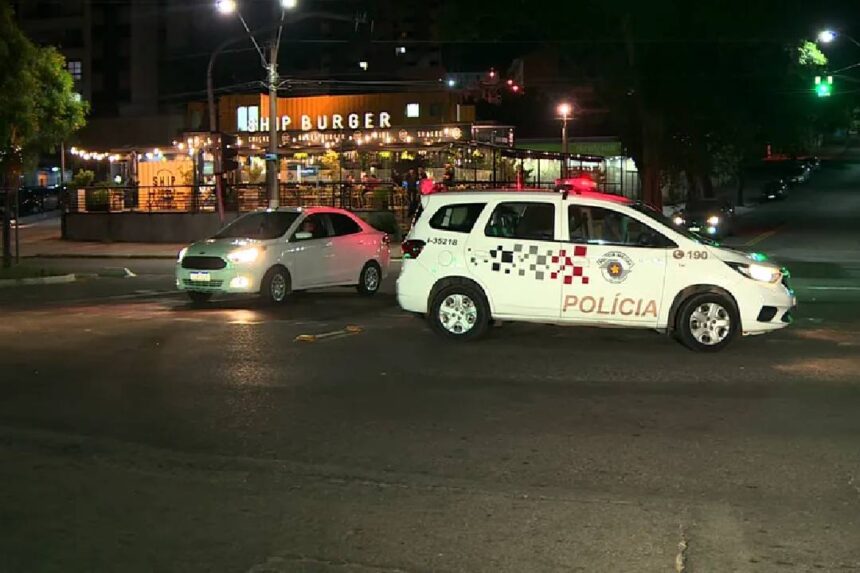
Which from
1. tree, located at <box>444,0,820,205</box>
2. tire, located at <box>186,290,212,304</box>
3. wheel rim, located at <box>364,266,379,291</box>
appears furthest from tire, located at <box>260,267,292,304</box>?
tree, located at <box>444,0,820,205</box>

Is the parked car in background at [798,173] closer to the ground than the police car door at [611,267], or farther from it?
farther from it

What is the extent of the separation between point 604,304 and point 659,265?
75 cm

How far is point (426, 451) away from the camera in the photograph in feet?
22.4

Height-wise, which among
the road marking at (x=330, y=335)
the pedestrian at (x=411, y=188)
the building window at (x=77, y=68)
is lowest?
the road marking at (x=330, y=335)

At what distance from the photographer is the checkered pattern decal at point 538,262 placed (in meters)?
10.9

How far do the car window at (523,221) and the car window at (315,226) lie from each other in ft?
18.2

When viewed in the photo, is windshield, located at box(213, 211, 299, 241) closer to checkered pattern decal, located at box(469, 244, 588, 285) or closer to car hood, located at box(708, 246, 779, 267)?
checkered pattern decal, located at box(469, 244, 588, 285)

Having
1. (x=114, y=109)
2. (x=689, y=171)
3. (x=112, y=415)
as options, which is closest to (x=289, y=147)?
(x=689, y=171)

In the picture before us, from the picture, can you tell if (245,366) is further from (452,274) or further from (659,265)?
(659,265)

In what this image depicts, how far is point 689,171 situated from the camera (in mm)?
53312

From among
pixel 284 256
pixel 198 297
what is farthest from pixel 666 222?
pixel 198 297

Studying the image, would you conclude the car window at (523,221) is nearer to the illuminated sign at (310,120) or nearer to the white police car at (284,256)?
the white police car at (284,256)

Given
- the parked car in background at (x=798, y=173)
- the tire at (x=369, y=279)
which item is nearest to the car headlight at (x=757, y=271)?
the tire at (x=369, y=279)

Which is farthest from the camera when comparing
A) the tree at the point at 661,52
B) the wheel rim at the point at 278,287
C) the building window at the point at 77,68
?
the building window at the point at 77,68
